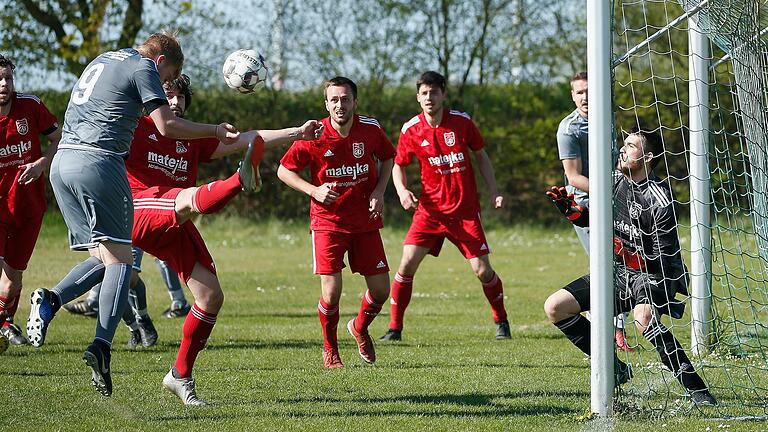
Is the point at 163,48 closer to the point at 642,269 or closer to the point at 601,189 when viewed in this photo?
the point at 601,189

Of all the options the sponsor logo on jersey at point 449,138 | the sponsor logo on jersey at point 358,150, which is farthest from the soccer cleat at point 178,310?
the sponsor logo on jersey at point 358,150

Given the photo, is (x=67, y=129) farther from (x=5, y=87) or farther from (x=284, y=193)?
(x=284, y=193)

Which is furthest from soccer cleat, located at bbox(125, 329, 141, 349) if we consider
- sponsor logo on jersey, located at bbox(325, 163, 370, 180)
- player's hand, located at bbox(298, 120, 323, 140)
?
player's hand, located at bbox(298, 120, 323, 140)

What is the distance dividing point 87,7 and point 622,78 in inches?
405

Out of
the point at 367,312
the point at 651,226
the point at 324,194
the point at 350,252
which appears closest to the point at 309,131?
the point at 324,194

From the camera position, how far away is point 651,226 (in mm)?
5422

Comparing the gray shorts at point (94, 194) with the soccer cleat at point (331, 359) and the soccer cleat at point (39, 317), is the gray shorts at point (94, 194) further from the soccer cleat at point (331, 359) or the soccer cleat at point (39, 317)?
the soccer cleat at point (331, 359)

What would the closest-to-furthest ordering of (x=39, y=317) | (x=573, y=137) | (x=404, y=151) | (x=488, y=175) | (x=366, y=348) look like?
(x=39, y=317), (x=366, y=348), (x=573, y=137), (x=488, y=175), (x=404, y=151)

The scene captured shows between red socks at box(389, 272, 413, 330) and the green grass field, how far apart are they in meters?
0.21

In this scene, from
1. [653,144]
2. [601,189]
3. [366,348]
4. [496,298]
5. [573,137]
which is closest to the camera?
[601,189]

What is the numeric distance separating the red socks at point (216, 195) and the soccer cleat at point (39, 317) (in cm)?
128

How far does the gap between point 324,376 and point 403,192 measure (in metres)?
2.24

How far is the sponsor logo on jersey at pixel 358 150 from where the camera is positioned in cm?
704

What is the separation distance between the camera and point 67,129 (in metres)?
5.27
